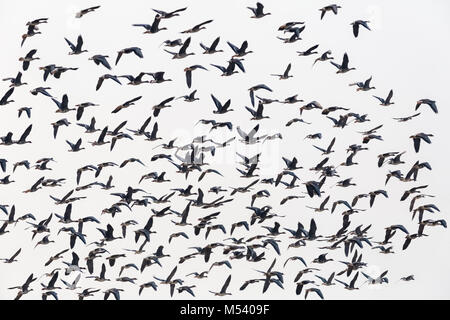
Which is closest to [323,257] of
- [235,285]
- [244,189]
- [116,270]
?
[244,189]

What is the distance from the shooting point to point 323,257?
209ft

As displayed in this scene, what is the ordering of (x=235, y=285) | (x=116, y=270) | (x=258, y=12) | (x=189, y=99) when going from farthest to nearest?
(x=116, y=270)
(x=235, y=285)
(x=189, y=99)
(x=258, y=12)

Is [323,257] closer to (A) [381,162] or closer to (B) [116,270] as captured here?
(A) [381,162]

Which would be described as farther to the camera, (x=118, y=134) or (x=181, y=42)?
(x=118, y=134)

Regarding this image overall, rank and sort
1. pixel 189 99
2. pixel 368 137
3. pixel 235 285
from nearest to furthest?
pixel 189 99
pixel 368 137
pixel 235 285

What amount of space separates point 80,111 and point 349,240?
52.0 ft

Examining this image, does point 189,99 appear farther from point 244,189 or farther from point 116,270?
point 116,270

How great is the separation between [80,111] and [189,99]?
5563 mm

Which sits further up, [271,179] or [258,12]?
[258,12]

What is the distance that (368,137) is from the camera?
62125mm

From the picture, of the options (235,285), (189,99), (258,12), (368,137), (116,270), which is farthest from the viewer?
(116,270)

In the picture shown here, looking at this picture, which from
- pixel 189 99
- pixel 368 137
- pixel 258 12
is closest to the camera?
pixel 258 12

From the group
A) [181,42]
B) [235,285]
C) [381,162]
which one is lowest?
[235,285]

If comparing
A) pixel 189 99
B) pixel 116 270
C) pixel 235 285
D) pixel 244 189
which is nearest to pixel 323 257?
pixel 244 189
